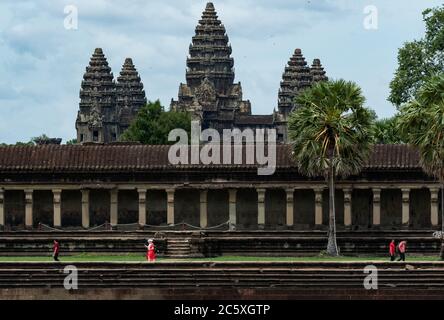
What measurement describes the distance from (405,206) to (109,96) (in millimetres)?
116922

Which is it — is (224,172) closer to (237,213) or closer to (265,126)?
(237,213)

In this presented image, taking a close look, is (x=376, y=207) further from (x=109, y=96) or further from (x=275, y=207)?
(x=109, y=96)

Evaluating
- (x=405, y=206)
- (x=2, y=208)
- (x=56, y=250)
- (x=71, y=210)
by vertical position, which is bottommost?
(x=56, y=250)

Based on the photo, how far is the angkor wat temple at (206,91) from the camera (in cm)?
17200

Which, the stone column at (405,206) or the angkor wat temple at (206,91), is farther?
the angkor wat temple at (206,91)


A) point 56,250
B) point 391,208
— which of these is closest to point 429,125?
point 56,250

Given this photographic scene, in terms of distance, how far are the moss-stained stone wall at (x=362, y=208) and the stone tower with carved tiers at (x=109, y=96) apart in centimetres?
10915

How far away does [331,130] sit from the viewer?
58.1 metres

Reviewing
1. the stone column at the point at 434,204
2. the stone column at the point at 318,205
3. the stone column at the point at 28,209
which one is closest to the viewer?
the stone column at the point at 434,204

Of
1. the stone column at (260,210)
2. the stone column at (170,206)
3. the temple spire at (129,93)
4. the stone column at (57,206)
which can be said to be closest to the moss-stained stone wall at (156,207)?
the stone column at (170,206)

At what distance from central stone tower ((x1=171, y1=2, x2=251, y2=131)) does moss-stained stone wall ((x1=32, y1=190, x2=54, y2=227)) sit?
105113 millimetres

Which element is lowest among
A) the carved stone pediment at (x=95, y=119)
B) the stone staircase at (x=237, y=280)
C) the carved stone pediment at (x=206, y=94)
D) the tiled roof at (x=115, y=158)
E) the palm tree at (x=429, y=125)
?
the stone staircase at (x=237, y=280)

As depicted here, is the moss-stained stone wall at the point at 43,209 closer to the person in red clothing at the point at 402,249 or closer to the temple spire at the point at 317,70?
the person in red clothing at the point at 402,249
